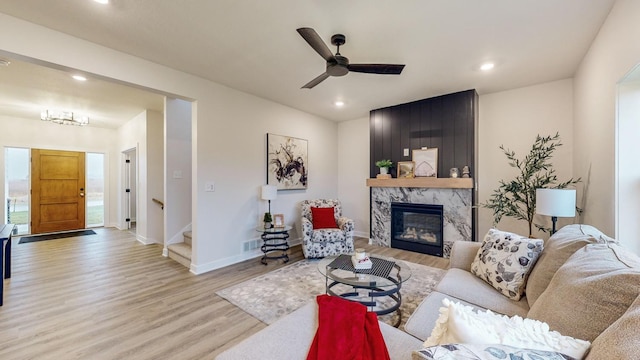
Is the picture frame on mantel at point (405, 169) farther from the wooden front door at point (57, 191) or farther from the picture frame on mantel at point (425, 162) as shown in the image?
the wooden front door at point (57, 191)

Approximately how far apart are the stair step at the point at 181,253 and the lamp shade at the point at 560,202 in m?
4.38

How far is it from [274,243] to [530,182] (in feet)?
13.3

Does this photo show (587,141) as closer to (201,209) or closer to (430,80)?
(430,80)

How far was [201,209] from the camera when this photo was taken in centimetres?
348

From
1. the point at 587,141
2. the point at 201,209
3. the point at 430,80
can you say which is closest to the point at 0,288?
the point at 201,209

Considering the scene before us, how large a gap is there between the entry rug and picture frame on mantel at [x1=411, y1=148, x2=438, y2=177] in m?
1.56

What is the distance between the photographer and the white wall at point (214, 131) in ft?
7.83

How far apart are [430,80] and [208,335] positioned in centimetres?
393

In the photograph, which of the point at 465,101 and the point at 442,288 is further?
the point at 465,101

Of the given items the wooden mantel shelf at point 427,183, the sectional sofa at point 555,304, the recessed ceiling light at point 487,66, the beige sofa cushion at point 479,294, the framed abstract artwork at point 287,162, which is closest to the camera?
the sectional sofa at point 555,304

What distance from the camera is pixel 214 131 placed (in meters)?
3.63

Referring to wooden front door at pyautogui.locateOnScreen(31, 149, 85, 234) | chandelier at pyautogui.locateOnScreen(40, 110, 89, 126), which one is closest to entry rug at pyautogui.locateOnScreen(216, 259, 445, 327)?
chandelier at pyautogui.locateOnScreen(40, 110, 89, 126)

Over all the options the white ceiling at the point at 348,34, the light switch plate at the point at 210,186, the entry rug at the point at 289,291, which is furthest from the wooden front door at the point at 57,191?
the entry rug at the point at 289,291

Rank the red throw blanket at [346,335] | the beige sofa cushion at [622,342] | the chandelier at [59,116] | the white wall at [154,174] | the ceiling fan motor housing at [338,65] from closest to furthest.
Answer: the beige sofa cushion at [622,342] → the red throw blanket at [346,335] → the ceiling fan motor housing at [338,65] → the chandelier at [59,116] → the white wall at [154,174]
